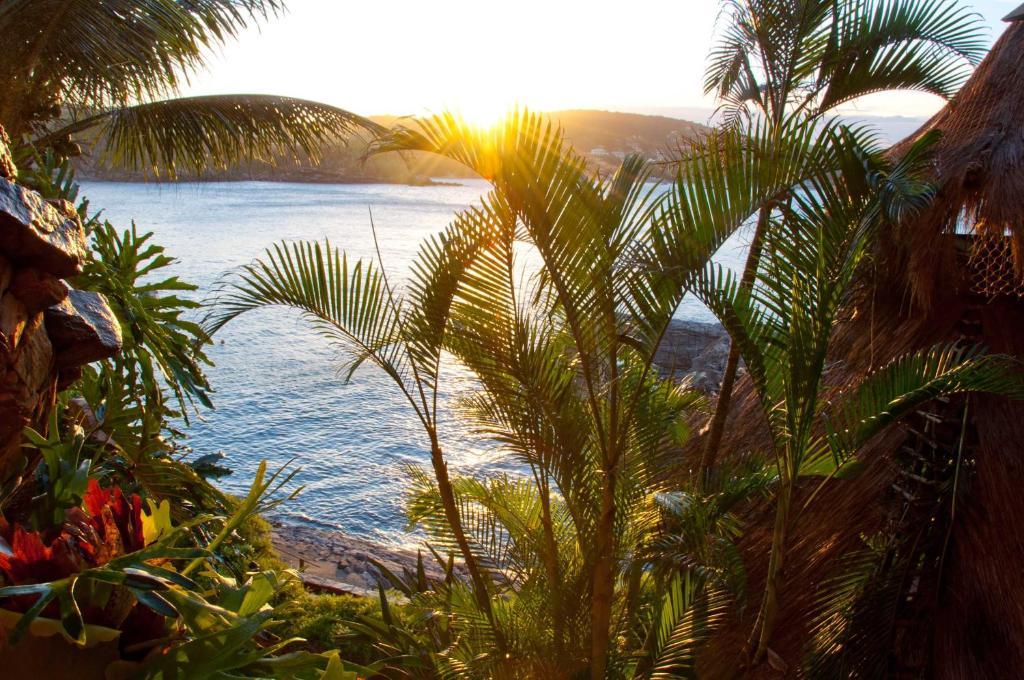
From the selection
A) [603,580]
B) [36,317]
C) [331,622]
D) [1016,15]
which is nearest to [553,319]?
[603,580]

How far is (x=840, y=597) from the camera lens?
3621 mm

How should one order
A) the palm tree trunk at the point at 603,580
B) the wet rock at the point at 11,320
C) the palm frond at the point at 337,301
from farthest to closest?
1. the palm frond at the point at 337,301
2. the palm tree trunk at the point at 603,580
3. the wet rock at the point at 11,320

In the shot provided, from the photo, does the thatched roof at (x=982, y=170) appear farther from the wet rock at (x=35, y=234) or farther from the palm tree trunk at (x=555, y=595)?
the wet rock at (x=35, y=234)

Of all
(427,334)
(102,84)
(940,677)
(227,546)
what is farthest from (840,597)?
(102,84)

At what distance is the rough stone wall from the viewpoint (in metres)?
2.04

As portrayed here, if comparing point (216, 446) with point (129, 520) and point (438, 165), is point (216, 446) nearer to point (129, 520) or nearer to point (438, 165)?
point (438, 165)

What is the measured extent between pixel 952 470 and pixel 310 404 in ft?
41.1

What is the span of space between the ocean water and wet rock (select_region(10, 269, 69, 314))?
6.47ft

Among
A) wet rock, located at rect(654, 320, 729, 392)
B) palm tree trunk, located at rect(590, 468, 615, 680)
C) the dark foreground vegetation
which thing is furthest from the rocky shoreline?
wet rock, located at rect(654, 320, 729, 392)

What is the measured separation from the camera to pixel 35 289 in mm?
2154

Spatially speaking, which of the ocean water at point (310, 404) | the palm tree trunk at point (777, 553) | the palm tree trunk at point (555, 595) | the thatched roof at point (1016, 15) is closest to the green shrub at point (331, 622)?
the ocean water at point (310, 404)

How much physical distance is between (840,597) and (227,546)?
3.00m

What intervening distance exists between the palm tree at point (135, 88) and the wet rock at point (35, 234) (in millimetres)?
3287

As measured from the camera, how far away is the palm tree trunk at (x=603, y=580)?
2.92 metres
